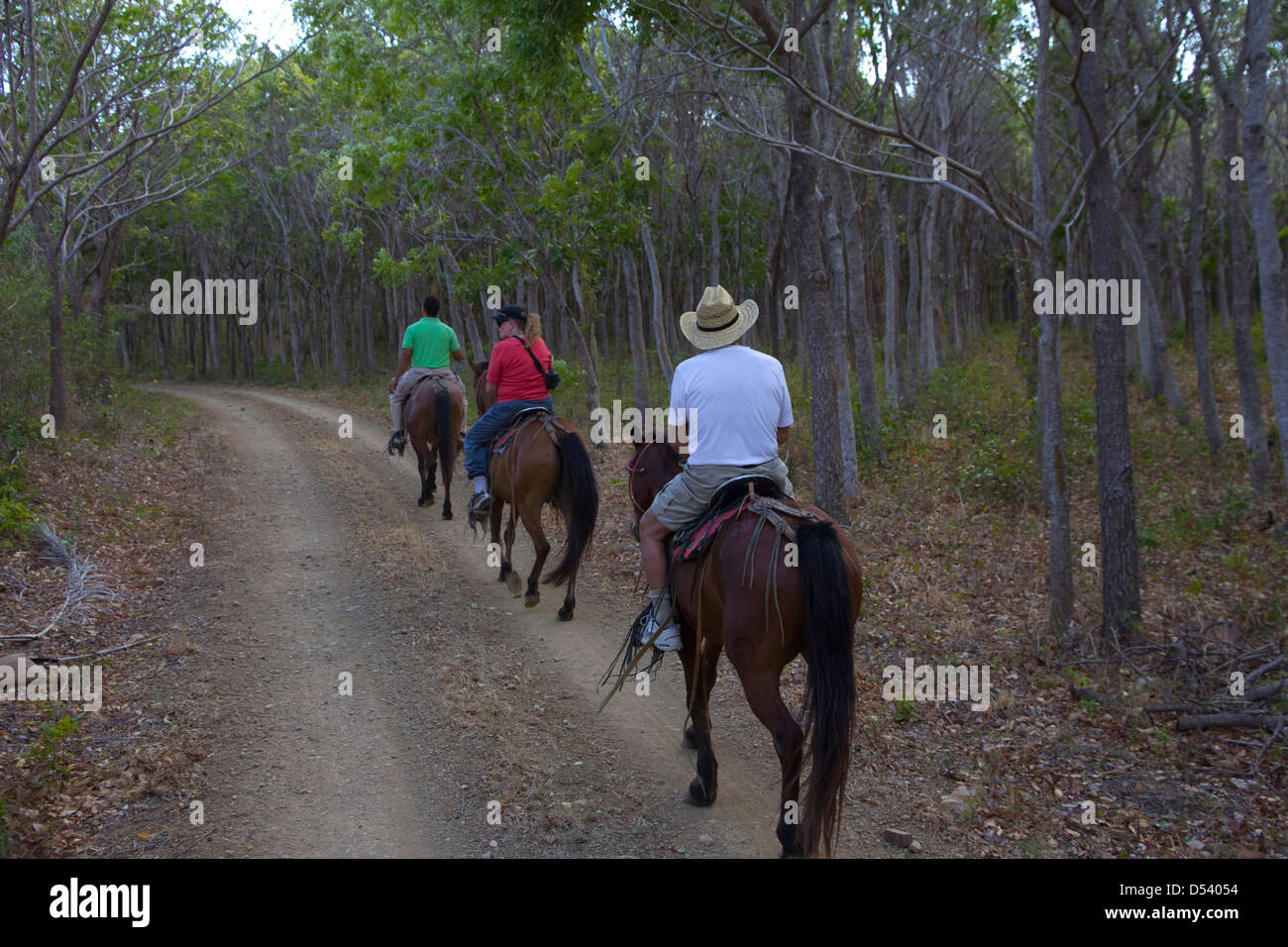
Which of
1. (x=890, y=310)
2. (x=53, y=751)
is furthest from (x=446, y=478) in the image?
(x=890, y=310)

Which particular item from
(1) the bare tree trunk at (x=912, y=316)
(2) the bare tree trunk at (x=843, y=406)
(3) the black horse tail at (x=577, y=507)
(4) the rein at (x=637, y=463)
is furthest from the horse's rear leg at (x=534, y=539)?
(1) the bare tree trunk at (x=912, y=316)

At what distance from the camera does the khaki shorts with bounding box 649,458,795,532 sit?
5.19 meters

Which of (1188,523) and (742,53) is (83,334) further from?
(1188,523)

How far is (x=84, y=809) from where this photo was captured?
521cm

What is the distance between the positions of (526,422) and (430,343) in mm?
4534

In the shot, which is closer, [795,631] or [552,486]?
[795,631]

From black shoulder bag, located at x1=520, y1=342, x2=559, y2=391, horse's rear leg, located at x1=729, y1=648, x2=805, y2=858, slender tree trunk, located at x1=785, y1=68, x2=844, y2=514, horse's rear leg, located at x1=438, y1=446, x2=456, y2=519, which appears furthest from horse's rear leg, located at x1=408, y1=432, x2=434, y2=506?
horse's rear leg, located at x1=729, y1=648, x2=805, y2=858

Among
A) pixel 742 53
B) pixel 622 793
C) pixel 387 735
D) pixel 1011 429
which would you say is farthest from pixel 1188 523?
pixel 387 735

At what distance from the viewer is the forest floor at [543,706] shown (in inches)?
198

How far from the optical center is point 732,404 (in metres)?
5.14

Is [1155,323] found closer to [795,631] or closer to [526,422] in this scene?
[526,422]

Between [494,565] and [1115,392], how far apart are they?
6490 millimetres

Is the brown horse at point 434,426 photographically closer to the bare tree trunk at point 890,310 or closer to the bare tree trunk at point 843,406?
the bare tree trunk at point 843,406

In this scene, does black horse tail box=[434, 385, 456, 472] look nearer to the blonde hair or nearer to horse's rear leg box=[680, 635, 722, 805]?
the blonde hair
